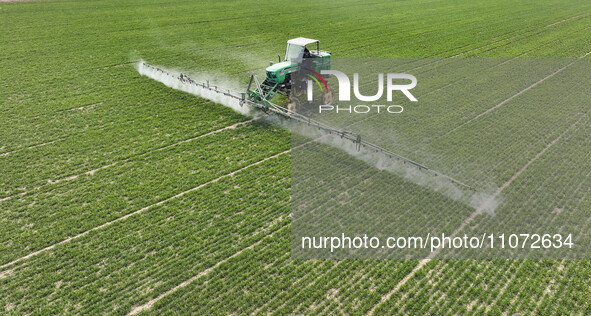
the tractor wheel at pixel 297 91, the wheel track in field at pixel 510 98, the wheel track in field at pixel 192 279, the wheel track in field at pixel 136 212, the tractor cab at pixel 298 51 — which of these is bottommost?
the wheel track in field at pixel 192 279

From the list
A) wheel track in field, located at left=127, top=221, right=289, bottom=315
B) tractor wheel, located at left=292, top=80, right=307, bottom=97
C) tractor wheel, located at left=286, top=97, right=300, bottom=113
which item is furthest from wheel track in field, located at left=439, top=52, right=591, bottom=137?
wheel track in field, located at left=127, top=221, right=289, bottom=315

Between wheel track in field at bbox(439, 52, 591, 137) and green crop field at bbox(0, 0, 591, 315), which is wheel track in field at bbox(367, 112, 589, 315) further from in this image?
wheel track in field at bbox(439, 52, 591, 137)

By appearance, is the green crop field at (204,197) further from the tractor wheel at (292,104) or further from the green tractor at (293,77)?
the green tractor at (293,77)

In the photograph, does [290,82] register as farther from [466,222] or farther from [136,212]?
[466,222]

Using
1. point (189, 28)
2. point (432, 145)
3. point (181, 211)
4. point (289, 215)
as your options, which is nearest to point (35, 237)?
point (181, 211)

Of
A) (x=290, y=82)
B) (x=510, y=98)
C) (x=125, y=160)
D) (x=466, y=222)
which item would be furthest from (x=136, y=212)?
(x=510, y=98)

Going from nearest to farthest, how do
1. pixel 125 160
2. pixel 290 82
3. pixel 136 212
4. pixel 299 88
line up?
pixel 136 212 < pixel 125 160 < pixel 290 82 < pixel 299 88

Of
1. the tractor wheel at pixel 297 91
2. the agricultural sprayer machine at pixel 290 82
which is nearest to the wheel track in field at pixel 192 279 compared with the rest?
the agricultural sprayer machine at pixel 290 82
